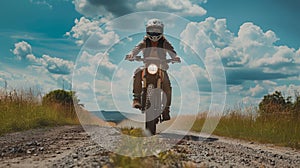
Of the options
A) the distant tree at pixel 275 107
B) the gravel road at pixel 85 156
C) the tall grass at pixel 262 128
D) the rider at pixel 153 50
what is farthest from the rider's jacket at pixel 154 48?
the distant tree at pixel 275 107

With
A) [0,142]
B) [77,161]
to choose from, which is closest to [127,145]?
[77,161]

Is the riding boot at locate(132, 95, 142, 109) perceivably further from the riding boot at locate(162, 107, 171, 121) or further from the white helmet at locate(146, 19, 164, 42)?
the white helmet at locate(146, 19, 164, 42)

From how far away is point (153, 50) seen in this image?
8148 millimetres

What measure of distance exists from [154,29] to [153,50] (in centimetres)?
43

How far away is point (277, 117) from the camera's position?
11.8 metres

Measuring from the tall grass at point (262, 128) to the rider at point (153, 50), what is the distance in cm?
347

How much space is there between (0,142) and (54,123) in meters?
4.91

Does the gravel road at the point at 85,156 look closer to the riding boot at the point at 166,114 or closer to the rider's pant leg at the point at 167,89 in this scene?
the riding boot at the point at 166,114

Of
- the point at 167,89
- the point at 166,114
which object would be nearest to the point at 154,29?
the point at 167,89

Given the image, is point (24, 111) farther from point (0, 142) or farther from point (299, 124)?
point (299, 124)

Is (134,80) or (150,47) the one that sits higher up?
(150,47)

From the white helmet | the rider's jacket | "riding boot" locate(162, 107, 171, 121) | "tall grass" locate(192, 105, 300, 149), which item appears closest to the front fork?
"riding boot" locate(162, 107, 171, 121)

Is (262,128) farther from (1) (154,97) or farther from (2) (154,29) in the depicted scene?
(2) (154,29)

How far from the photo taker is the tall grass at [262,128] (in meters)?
10.5
